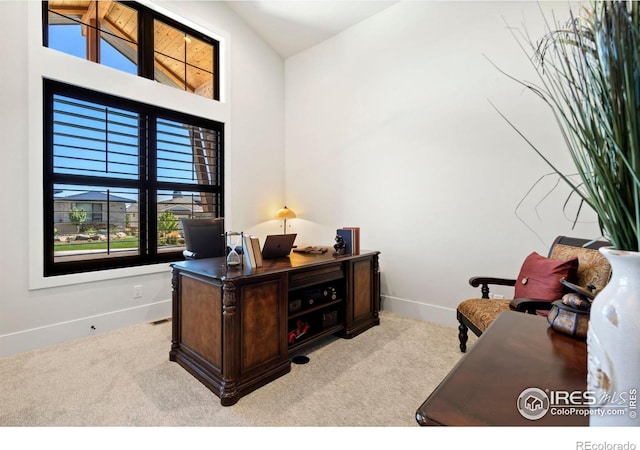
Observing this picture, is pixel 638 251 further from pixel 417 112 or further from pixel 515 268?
pixel 417 112

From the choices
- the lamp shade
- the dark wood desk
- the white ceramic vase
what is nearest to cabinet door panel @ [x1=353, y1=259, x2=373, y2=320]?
the lamp shade

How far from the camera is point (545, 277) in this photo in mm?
2027

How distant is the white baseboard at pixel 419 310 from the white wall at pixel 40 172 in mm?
2259

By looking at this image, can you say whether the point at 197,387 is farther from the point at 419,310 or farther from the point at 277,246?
the point at 419,310

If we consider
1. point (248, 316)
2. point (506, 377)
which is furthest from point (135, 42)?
point (506, 377)

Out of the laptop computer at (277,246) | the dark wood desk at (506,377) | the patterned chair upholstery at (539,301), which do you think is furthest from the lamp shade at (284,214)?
the dark wood desk at (506,377)

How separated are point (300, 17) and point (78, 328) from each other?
14.3ft

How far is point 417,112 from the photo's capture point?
11.1 feet

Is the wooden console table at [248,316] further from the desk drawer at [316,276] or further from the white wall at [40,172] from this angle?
the white wall at [40,172]

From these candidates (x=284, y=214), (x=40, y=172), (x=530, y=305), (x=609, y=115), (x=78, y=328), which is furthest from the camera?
(x=284, y=214)

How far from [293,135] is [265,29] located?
150 cm

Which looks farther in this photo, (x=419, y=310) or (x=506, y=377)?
(x=419, y=310)

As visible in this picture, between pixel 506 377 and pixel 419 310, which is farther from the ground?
pixel 506 377

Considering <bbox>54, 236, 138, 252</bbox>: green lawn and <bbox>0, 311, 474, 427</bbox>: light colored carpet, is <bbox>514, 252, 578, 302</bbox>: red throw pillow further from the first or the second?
<bbox>54, 236, 138, 252</bbox>: green lawn
